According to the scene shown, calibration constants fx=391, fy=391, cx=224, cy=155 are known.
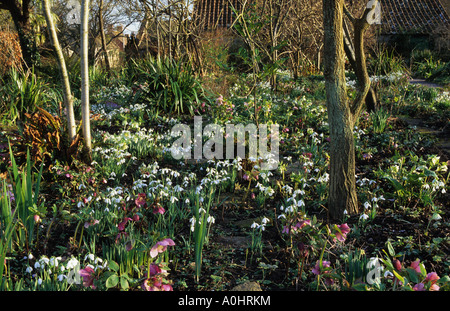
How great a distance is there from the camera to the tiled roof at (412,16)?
18.8 metres

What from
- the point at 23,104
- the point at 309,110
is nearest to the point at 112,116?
the point at 23,104

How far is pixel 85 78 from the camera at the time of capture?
405cm

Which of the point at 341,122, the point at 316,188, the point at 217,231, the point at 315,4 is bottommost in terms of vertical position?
the point at 217,231

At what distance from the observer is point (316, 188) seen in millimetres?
3752

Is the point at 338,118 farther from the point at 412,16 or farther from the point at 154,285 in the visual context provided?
the point at 412,16

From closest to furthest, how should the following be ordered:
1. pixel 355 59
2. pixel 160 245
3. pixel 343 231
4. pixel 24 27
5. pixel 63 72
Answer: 1. pixel 160 245
2. pixel 343 231
3. pixel 355 59
4. pixel 63 72
5. pixel 24 27

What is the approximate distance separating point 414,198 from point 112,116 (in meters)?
5.17

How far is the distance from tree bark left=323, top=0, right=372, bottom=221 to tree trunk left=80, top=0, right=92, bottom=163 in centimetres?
234

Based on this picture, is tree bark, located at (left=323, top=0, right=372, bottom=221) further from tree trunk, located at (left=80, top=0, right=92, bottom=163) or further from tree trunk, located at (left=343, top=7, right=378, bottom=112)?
tree trunk, located at (left=80, top=0, right=92, bottom=163)

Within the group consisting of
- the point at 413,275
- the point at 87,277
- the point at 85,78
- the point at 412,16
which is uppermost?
the point at 412,16

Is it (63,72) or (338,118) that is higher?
(63,72)

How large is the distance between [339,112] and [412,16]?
2036 centimetres

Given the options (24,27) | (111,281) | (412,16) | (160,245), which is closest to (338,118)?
(160,245)
